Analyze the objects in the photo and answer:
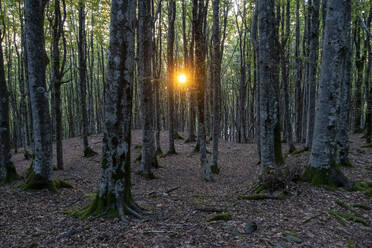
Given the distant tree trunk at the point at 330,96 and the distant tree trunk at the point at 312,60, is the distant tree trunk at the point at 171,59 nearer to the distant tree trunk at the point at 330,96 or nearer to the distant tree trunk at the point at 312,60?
the distant tree trunk at the point at 312,60

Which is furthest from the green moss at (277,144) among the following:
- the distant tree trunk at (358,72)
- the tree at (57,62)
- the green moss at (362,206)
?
the distant tree trunk at (358,72)

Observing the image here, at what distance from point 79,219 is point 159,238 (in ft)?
6.85

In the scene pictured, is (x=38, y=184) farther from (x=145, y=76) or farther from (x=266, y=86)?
(x=266, y=86)

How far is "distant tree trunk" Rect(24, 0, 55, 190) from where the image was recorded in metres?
7.55

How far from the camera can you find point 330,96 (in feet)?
21.5

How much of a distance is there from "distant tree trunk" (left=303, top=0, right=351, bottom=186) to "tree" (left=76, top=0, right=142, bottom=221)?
16.9 feet

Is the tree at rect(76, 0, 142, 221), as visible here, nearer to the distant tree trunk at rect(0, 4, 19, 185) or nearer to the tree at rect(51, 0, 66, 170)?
the distant tree trunk at rect(0, 4, 19, 185)

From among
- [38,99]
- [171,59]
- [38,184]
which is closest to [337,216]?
[38,184]

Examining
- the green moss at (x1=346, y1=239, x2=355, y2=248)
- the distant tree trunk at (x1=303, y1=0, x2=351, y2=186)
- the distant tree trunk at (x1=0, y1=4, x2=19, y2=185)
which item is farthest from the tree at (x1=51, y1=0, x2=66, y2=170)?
the green moss at (x1=346, y1=239, x2=355, y2=248)

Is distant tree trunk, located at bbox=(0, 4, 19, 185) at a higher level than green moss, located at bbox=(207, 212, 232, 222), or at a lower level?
higher

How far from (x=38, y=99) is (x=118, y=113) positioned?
4.28m

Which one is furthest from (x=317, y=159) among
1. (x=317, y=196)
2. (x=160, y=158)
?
(x=160, y=158)

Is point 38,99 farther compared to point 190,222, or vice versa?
point 38,99

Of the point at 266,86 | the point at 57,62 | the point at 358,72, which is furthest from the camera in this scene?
the point at 358,72
